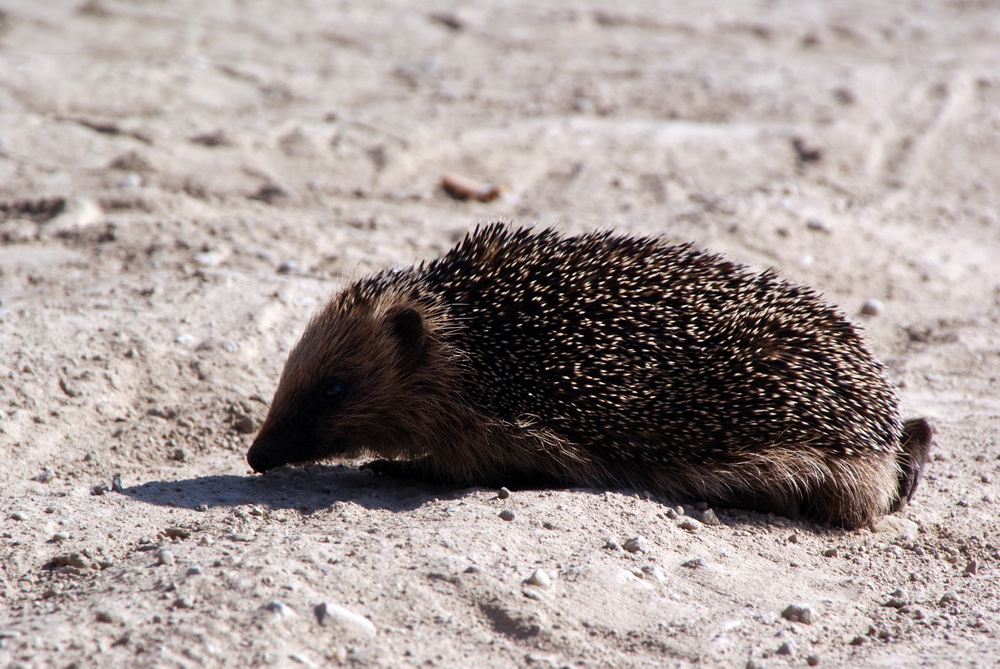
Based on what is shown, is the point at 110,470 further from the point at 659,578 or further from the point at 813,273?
the point at 813,273

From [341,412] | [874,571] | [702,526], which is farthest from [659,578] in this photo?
[341,412]

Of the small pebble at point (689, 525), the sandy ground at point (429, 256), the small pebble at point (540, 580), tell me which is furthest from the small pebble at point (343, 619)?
the small pebble at point (689, 525)

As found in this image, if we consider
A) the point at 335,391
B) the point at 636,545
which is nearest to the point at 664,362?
the point at 636,545

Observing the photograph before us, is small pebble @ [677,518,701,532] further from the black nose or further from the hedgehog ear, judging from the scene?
the black nose

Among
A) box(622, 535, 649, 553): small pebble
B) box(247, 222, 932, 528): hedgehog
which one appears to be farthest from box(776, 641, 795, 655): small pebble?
box(247, 222, 932, 528): hedgehog

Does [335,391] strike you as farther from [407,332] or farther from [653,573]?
[653,573]

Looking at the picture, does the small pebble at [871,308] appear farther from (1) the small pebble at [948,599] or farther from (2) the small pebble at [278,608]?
(2) the small pebble at [278,608]
